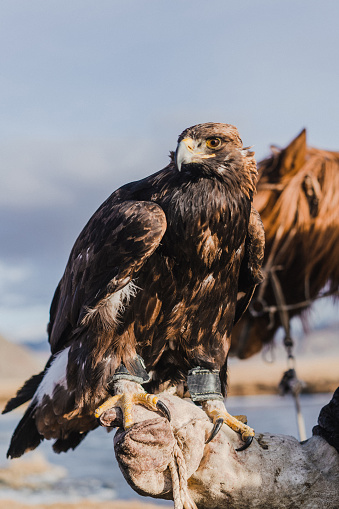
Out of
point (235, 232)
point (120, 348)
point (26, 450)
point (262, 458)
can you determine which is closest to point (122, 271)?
point (120, 348)

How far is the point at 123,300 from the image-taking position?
101 inches

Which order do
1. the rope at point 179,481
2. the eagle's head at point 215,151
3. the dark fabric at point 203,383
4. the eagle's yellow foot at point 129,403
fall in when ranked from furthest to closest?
the dark fabric at point 203,383, the eagle's head at point 215,151, the eagle's yellow foot at point 129,403, the rope at point 179,481

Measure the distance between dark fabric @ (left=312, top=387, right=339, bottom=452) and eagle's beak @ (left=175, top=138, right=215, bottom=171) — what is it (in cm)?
113

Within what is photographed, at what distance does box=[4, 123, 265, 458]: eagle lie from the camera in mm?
2457

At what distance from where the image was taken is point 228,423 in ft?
8.43

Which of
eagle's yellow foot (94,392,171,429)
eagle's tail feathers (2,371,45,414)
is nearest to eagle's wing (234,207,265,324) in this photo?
eagle's yellow foot (94,392,171,429)

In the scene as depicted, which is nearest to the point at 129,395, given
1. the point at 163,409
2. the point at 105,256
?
the point at 163,409

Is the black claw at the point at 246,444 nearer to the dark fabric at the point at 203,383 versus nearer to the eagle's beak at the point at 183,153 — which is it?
the dark fabric at the point at 203,383

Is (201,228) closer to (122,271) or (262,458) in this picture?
(122,271)

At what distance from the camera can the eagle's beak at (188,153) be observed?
2.38 m

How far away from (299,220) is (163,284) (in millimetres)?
2376

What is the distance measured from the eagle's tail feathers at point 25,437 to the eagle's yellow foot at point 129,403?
85 cm

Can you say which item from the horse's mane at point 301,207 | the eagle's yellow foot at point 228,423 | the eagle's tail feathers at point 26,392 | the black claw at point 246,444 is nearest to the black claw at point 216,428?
the eagle's yellow foot at point 228,423

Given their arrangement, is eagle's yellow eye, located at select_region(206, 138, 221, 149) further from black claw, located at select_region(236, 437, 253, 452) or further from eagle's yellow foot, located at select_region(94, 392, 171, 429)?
black claw, located at select_region(236, 437, 253, 452)
